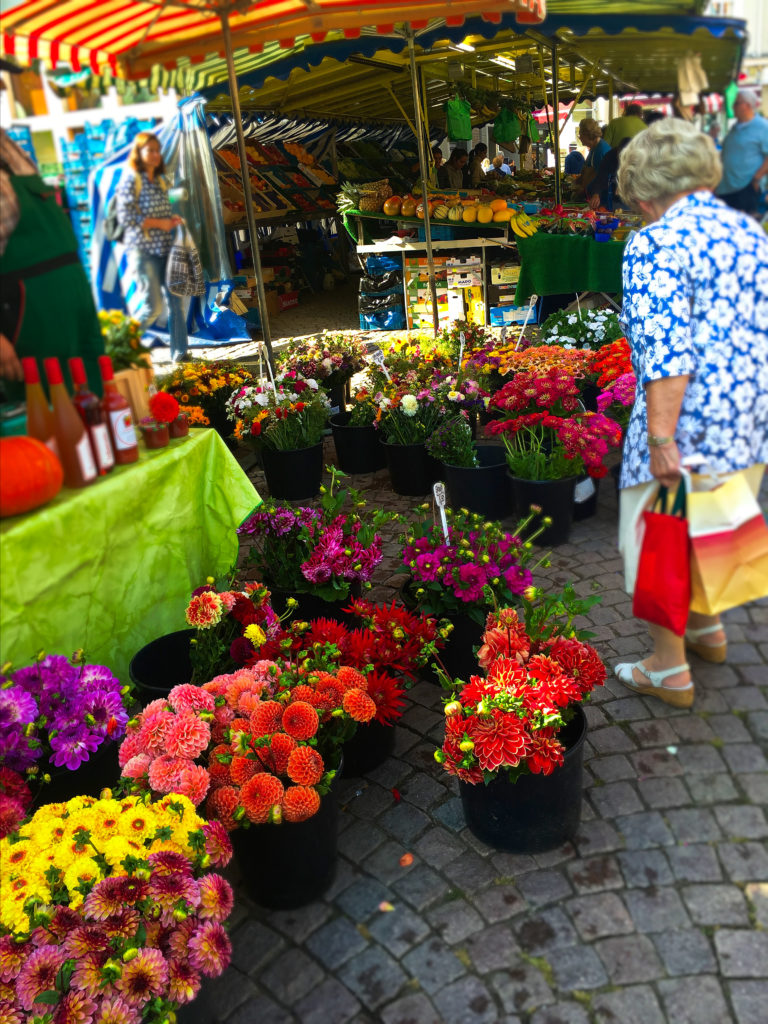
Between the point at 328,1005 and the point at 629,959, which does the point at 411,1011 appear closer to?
the point at 328,1005

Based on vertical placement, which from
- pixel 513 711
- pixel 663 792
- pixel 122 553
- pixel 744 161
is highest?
pixel 744 161

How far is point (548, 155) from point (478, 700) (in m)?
17.1

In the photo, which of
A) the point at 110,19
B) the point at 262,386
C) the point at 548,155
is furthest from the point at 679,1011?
the point at 548,155

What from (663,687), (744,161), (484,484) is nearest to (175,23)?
(744,161)

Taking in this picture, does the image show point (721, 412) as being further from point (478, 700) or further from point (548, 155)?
point (548, 155)

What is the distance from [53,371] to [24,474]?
1.10ft

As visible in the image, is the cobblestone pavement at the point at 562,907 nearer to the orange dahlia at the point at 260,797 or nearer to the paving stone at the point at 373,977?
the paving stone at the point at 373,977

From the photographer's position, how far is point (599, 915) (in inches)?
84.0

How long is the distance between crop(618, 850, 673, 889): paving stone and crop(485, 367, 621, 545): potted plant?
197 centimetres

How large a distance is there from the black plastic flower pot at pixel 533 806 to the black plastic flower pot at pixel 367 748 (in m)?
0.44

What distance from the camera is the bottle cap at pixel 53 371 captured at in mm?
2359

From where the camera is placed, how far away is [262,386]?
5.01 meters

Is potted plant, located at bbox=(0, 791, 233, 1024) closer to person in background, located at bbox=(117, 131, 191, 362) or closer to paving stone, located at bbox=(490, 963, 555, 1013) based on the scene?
paving stone, located at bbox=(490, 963, 555, 1013)

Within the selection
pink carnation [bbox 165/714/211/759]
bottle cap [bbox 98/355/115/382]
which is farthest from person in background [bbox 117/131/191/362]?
pink carnation [bbox 165/714/211/759]
